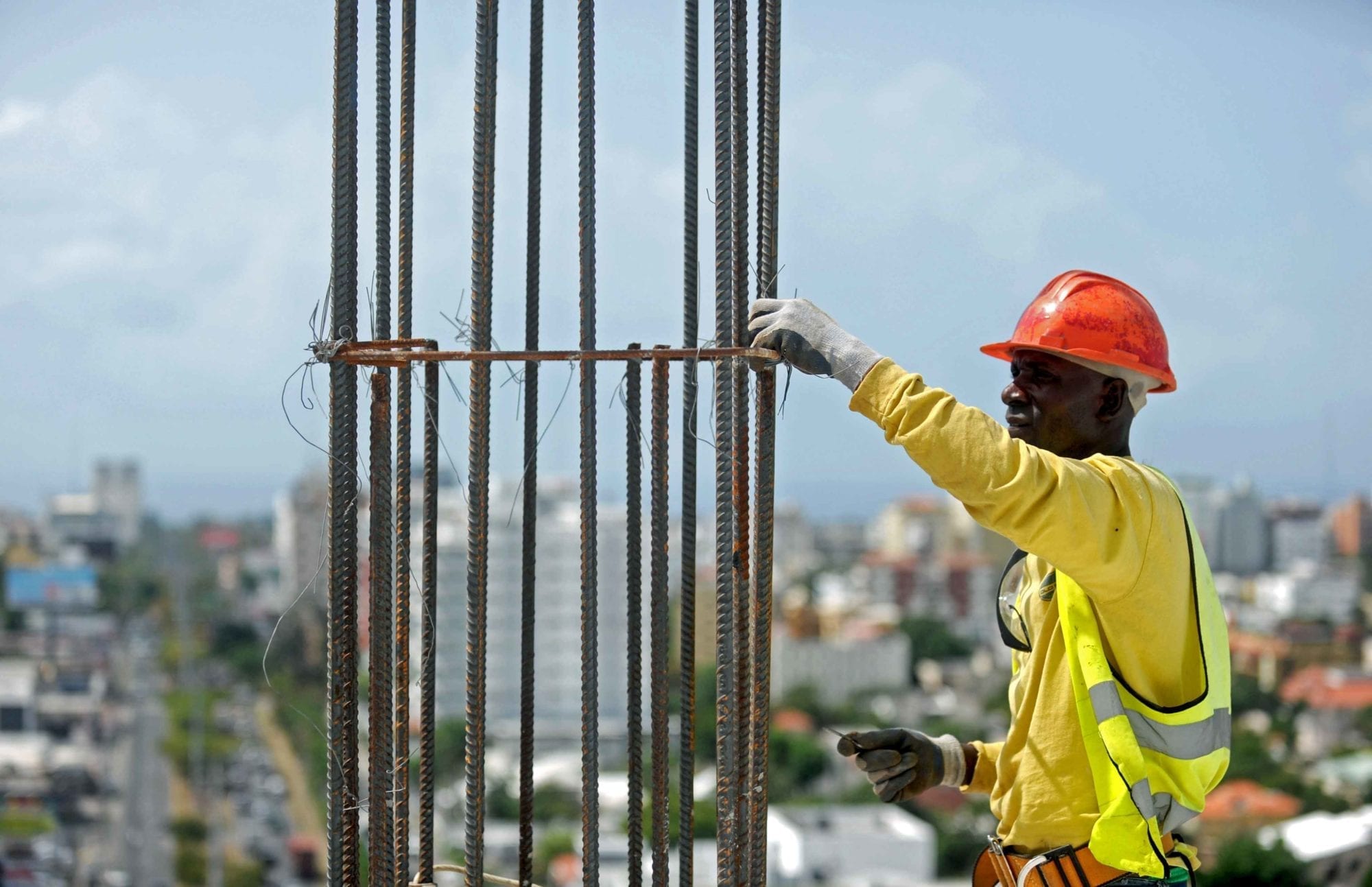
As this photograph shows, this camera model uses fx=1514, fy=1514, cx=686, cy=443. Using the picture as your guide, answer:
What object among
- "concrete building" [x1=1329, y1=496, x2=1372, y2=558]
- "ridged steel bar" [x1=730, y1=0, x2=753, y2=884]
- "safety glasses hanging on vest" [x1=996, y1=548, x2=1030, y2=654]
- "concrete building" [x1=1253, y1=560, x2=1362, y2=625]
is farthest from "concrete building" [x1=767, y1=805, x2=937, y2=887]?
"concrete building" [x1=1329, y1=496, x2=1372, y2=558]

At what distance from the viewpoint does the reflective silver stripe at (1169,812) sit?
2.94 m

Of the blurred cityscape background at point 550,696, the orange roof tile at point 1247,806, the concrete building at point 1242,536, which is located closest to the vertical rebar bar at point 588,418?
the blurred cityscape background at point 550,696

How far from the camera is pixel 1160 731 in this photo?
2889 mm

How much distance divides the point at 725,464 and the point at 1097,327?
0.81 meters

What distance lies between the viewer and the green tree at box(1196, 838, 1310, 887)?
176ft

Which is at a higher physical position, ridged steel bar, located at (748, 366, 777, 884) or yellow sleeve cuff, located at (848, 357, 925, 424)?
yellow sleeve cuff, located at (848, 357, 925, 424)

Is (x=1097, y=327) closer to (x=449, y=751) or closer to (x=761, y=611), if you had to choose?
(x=761, y=611)

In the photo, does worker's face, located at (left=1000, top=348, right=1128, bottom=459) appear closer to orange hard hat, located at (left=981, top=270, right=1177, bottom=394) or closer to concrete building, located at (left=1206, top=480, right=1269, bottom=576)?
orange hard hat, located at (left=981, top=270, right=1177, bottom=394)

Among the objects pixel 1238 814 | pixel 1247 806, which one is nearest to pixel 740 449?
pixel 1238 814

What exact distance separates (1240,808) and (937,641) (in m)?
36.0

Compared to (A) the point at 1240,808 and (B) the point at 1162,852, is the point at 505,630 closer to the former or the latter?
(A) the point at 1240,808

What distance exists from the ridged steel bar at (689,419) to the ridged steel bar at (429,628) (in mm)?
506

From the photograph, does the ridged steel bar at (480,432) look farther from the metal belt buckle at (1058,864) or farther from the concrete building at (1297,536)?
the concrete building at (1297,536)

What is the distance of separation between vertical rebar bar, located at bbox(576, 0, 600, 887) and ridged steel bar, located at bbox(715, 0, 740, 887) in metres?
0.25
